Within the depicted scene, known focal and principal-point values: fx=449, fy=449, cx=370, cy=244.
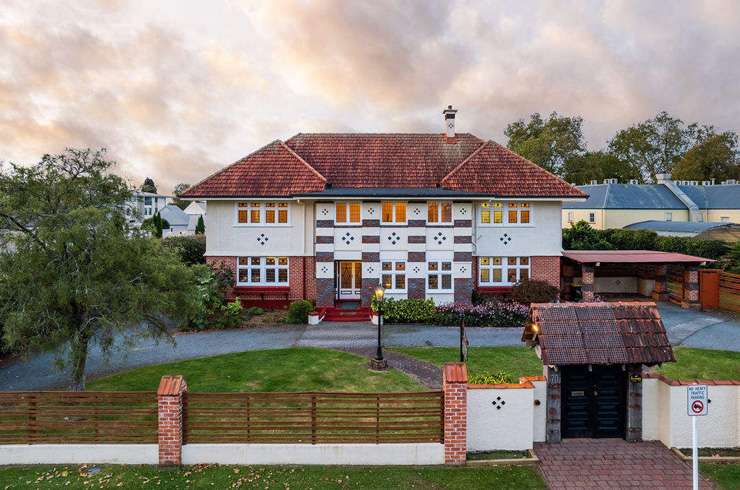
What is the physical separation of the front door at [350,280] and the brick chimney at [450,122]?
9.69 meters

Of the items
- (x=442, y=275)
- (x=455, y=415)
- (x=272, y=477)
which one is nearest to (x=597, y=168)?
(x=442, y=275)

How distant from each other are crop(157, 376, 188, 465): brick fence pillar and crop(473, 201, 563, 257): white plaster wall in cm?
1712

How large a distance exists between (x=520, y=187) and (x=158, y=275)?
18042 millimetres

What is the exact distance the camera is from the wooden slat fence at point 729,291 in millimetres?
21891

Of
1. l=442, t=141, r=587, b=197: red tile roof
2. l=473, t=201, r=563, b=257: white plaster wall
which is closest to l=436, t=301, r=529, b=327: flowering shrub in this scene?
l=473, t=201, r=563, b=257: white plaster wall

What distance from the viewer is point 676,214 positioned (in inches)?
1873

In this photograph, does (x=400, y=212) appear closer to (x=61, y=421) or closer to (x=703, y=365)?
(x=703, y=365)

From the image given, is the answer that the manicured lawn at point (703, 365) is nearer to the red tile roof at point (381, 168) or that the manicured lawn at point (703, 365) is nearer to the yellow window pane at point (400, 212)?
the red tile roof at point (381, 168)

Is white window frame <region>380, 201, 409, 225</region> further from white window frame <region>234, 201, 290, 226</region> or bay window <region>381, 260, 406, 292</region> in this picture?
white window frame <region>234, 201, 290, 226</region>

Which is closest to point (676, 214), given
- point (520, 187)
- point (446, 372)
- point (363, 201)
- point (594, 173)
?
point (594, 173)

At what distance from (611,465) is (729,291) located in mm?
18853

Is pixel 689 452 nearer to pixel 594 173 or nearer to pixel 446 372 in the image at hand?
pixel 446 372

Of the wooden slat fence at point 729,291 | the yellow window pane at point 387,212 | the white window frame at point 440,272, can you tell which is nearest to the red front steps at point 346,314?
the white window frame at point 440,272

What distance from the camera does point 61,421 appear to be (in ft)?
29.3
